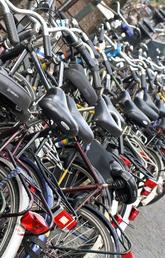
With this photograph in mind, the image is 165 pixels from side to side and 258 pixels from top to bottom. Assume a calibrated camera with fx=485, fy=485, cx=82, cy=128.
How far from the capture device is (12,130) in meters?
3.16

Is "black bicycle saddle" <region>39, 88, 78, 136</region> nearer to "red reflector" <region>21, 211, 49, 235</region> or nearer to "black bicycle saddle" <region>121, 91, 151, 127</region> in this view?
"red reflector" <region>21, 211, 49, 235</region>

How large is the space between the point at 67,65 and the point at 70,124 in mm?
1176

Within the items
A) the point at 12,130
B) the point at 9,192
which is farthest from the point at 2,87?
the point at 9,192

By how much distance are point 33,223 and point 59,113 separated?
70 cm

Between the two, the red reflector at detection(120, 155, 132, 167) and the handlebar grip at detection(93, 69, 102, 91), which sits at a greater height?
the handlebar grip at detection(93, 69, 102, 91)

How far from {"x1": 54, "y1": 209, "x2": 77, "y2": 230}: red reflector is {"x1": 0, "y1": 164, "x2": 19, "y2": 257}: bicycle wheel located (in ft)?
1.30

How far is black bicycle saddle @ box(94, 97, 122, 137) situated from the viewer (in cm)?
402

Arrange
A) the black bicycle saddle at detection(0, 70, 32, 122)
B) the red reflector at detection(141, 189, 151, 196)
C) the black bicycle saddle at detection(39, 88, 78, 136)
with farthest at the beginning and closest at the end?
the red reflector at detection(141, 189, 151, 196) → the black bicycle saddle at detection(39, 88, 78, 136) → the black bicycle saddle at detection(0, 70, 32, 122)

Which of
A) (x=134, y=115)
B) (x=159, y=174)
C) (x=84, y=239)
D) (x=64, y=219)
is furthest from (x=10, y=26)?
(x=159, y=174)

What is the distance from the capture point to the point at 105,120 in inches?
158

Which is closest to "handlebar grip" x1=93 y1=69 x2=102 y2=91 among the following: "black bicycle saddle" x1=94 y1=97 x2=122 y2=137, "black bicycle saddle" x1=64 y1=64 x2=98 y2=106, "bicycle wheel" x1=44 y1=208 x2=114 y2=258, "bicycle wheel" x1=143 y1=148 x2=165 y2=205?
"black bicycle saddle" x1=64 y1=64 x2=98 y2=106

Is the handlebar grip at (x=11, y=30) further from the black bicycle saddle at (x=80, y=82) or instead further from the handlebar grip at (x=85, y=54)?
the black bicycle saddle at (x=80, y=82)

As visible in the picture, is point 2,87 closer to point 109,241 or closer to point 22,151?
point 22,151

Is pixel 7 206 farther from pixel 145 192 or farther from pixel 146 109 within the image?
pixel 146 109
